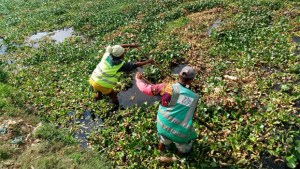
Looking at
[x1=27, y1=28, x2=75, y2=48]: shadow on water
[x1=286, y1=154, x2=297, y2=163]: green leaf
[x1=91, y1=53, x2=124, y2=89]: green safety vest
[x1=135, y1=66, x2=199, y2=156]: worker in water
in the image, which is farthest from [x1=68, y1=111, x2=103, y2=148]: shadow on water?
[x1=27, y1=28, x2=75, y2=48]: shadow on water

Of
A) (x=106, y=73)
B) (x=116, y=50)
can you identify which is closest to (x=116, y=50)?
(x=116, y=50)

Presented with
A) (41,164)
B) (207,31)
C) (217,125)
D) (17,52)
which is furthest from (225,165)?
(17,52)

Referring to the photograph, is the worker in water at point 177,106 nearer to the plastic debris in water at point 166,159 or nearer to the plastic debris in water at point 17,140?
the plastic debris in water at point 166,159

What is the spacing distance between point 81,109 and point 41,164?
6.85ft

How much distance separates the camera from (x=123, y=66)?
15.5 feet

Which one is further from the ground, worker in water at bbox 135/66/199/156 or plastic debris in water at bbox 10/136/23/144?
worker in water at bbox 135/66/199/156

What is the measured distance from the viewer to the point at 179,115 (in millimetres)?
3061

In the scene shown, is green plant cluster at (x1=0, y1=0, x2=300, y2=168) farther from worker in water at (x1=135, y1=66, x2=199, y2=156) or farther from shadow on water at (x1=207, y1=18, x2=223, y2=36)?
worker in water at (x1=135, y1=66, x2=199, y2=156)

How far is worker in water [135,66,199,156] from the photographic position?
115 inches

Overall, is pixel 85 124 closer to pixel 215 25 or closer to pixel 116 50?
pixel 116 50

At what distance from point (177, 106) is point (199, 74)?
3280 millimetres

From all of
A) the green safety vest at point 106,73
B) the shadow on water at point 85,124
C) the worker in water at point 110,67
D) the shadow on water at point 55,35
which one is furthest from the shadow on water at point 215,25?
the shadow on water at point 55,35

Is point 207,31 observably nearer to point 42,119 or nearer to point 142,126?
point 142,126

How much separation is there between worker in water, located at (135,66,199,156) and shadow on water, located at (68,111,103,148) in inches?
92.9
